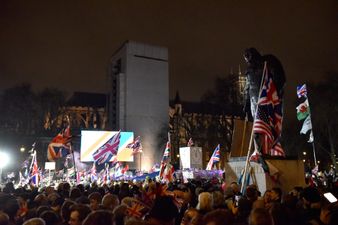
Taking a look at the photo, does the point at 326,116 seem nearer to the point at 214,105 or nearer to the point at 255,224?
the point at 214,105

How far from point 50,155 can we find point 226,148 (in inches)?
1205

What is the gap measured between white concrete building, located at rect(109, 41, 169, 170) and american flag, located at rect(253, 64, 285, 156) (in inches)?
1923

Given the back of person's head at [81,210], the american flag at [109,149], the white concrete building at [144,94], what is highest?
Answer: the white concrete building at [144,94]

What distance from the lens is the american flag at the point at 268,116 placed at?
32.5 ft

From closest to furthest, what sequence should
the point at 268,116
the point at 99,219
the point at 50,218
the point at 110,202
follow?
the point at 99,219, the point at 50,218, the point at 110,202, the point at 268,116

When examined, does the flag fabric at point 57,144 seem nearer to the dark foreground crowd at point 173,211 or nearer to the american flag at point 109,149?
the american flag at point 109,149

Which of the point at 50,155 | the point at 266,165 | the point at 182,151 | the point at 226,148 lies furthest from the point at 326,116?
the point at 266,165

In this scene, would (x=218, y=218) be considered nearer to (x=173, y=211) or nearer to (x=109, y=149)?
(x=173, y=211)

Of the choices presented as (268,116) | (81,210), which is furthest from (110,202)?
(268,116)

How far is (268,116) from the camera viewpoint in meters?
10.3

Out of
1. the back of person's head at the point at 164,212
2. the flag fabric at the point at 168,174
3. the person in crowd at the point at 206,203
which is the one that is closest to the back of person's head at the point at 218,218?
the back of person's head at the point at 164,212

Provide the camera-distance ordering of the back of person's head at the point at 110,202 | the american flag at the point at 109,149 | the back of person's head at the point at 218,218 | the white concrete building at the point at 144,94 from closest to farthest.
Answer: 1. the back of person's head at the point at 218,218
2. the back of person's head at the point at 110,202
3. the american flag at the point at 109,149
4. the white concrete building at the point at 144,94

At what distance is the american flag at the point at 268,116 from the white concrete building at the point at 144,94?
1923 inches

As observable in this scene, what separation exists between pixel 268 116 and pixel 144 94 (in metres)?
51.8
